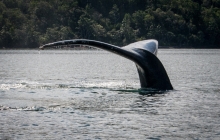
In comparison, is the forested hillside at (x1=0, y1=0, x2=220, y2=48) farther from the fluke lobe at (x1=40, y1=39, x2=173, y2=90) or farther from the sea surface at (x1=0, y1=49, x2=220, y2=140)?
the fluke lobe at (x1=40, y1=39, x2=173, y2=90)

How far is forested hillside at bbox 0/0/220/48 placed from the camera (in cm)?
15812

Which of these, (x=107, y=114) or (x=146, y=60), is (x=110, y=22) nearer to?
(x=146, y=60)

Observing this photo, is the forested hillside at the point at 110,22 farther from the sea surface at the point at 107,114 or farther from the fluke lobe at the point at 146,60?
the fluke lobe at the point at 146,60

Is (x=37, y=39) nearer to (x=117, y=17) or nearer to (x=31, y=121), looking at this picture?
(x=117, y=17)

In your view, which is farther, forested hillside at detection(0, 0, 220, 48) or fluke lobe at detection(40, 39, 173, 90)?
forested hillside at detection(0, 0, 220, 48)

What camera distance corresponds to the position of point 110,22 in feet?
566

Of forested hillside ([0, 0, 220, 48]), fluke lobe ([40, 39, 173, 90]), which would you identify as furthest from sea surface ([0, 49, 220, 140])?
forested hillside ([0, 0, 220, 48])

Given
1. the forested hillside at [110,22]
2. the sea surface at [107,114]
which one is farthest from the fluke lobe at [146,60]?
the forested hillside at [110,22]

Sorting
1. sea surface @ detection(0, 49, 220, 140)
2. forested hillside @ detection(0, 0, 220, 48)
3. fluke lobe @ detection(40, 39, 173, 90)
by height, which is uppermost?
fluke lobe @ detection(40, 39, 173, 90)

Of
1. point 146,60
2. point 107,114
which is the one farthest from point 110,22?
point 107,114

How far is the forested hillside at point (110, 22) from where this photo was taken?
15812 centimetres

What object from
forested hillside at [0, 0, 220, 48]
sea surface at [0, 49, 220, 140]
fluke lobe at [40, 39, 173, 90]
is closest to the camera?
sea surface at [0, 49, 220, 140]

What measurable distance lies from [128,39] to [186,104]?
437ft

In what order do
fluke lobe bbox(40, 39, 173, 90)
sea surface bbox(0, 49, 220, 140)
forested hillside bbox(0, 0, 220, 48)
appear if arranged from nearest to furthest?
sea surface bbox(0, 49, 220, 140) → fluke lobe bbox(40, 39, 173, 90) → forested hillside bbox(0, 0, 220, 48)
